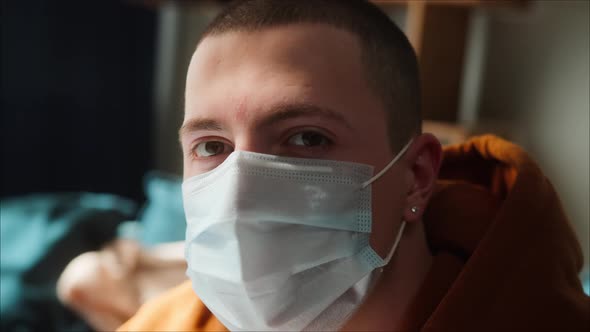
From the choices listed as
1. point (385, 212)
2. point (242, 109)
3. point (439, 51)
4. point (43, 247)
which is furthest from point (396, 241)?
point (43, 247)

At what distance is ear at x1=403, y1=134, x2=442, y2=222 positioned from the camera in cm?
85

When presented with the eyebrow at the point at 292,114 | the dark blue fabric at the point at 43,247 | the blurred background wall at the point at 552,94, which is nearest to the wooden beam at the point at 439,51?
the blurred background wall at the point at 552,94

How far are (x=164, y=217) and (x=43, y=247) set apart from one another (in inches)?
17.0

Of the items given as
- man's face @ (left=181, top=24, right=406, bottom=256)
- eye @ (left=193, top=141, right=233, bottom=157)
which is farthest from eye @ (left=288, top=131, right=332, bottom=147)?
eye @ (left=193, top=141, right=233, bottom=157)

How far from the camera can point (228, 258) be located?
71 cm

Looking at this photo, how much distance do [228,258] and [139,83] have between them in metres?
2.64

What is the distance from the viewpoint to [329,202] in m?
0.74

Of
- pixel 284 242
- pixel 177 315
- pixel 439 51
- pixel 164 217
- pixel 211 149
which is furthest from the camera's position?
pixel 164 217

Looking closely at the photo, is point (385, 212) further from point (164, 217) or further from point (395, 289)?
point (164, 217)

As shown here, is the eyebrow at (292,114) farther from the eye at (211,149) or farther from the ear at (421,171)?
the ear at (421,171)

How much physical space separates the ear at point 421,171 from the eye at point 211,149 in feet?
0.94

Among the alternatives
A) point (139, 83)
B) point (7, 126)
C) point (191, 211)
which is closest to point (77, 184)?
point (7, 126)

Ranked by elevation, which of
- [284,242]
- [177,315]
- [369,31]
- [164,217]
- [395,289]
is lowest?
[164,217]

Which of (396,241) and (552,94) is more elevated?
(552,94)
